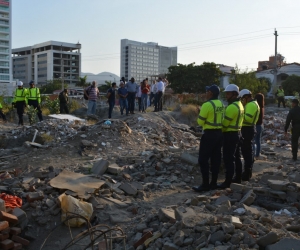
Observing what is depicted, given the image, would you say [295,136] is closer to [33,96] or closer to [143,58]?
[33,96]

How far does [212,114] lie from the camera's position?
6.82m

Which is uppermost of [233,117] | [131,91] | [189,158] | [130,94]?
[131,91]

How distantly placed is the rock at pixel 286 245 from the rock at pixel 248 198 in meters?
2.01

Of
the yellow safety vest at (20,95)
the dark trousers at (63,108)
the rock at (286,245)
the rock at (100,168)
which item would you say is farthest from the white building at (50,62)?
the rock at (286,245)

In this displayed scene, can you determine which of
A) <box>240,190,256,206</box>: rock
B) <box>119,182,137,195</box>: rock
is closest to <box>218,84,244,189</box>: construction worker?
<box>240,190,256,206</box>: rock

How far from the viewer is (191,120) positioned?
18.0 m

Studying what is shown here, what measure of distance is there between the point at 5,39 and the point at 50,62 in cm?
1747

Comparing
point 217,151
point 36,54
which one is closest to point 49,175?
point 217,151

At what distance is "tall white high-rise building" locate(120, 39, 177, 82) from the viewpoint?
112m

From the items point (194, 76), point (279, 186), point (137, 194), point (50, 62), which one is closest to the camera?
point (279, 186)

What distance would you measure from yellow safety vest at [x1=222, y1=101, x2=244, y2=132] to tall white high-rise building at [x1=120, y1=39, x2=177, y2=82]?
3905 inches

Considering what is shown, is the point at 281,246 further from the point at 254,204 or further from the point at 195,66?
the point at 195,66

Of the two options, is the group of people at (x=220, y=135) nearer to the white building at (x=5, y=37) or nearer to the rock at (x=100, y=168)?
the rock at (x=100, y=168)

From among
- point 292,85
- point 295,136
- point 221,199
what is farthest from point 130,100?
point 292,85
